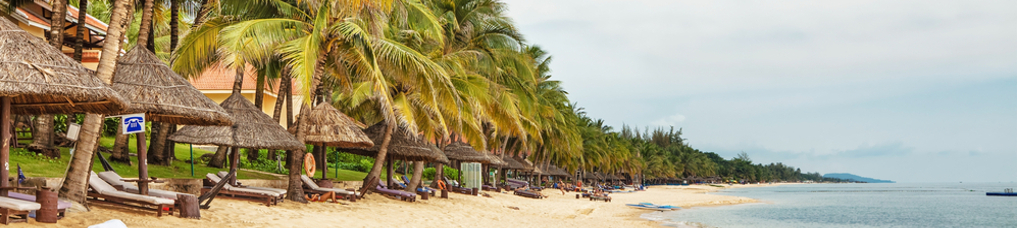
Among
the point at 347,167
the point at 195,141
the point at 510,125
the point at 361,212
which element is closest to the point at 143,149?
the point at 195,141

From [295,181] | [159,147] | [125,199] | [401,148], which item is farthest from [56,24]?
[401,148]

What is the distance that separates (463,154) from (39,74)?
1687 centimetres

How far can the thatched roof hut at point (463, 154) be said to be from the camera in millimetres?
22641

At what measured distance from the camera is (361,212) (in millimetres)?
12773

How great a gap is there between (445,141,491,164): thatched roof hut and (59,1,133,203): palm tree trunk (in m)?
14.6

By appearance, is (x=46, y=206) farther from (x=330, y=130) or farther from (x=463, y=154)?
(x=463, y=154)

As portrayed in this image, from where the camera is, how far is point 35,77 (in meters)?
6.28

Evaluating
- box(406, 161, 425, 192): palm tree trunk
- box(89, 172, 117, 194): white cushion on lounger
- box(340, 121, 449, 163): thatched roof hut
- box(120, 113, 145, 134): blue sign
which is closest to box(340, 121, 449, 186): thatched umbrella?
box(340, 121, 449, 163): thatched roof hut

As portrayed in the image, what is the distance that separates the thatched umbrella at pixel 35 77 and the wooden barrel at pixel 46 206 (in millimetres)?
625

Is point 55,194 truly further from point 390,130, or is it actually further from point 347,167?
point 347,167

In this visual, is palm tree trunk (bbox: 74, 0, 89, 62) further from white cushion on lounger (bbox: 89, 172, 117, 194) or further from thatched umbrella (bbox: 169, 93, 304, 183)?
white cushion on lounger (bbox: 89, 172, 117, 194)

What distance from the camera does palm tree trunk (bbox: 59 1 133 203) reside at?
8.05 metres

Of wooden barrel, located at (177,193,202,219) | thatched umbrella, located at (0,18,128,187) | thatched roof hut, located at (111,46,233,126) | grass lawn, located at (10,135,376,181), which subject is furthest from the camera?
grass lawn, located at (10,135,376,181)

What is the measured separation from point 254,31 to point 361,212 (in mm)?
3654
